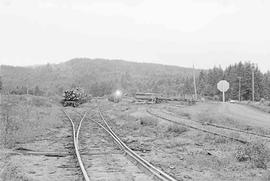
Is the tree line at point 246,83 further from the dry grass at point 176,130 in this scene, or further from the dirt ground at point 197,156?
the dirt ground at point 197,156

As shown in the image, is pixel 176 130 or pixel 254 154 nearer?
pixel 254 154

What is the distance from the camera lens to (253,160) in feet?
29.8

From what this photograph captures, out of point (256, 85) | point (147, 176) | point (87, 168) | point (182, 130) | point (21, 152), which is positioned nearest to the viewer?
point (147, 176)

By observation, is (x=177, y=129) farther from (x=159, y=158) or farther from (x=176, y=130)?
(x=159, y=158)

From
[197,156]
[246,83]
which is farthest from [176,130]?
[246,83]

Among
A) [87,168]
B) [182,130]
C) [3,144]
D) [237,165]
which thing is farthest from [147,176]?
[182,130]

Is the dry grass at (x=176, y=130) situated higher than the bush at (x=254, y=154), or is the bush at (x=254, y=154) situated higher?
the bush at (x=254, y=154)

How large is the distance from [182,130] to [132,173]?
917 centimetres

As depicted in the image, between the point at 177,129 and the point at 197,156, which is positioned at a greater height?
the point at 197,156

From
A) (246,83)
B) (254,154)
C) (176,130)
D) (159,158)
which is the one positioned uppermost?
(246,83)

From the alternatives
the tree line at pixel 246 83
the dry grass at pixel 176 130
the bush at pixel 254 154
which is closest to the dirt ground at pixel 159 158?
the bush at pixel 254 154

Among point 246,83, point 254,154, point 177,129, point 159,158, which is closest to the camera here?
point 254,154

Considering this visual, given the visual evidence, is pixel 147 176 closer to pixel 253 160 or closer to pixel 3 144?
pixel 253 160

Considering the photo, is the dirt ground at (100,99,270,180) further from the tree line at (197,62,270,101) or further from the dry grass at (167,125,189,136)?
the tree line at (197,62,270,101)
